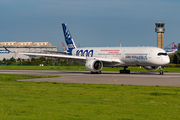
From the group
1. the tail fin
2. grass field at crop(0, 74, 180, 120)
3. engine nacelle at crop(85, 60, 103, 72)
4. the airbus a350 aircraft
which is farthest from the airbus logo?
grass field at crop(0, 74, 180, 120)

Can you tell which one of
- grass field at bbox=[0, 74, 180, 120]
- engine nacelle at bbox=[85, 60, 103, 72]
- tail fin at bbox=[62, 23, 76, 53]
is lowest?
grass field at bbox=[0, 74, 180, 120]

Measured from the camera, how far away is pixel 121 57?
4706cm

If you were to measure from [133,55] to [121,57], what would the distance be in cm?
238

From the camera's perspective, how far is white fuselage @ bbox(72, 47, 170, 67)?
4337 cm

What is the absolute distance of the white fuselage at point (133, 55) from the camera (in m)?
43.4

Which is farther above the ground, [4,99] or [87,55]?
[87,55]

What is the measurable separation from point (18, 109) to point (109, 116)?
403 cm

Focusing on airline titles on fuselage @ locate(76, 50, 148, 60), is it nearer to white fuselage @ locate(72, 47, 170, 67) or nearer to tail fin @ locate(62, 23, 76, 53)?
white fuselage @ locate(72, 47, 170, 67)

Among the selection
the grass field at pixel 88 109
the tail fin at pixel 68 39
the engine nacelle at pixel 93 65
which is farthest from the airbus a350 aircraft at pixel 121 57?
the grass field at pixel 88 109

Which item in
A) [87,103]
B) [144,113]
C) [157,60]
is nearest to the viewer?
[144,113]

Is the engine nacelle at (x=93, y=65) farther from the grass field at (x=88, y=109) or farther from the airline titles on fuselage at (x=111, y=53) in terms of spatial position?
the grass field at (x=88, y=109)

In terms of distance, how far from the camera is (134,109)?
504 inches

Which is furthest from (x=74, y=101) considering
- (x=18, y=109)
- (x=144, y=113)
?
(x=144, y=113)

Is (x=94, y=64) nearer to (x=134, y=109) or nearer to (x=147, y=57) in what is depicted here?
(x=147, y=57)
